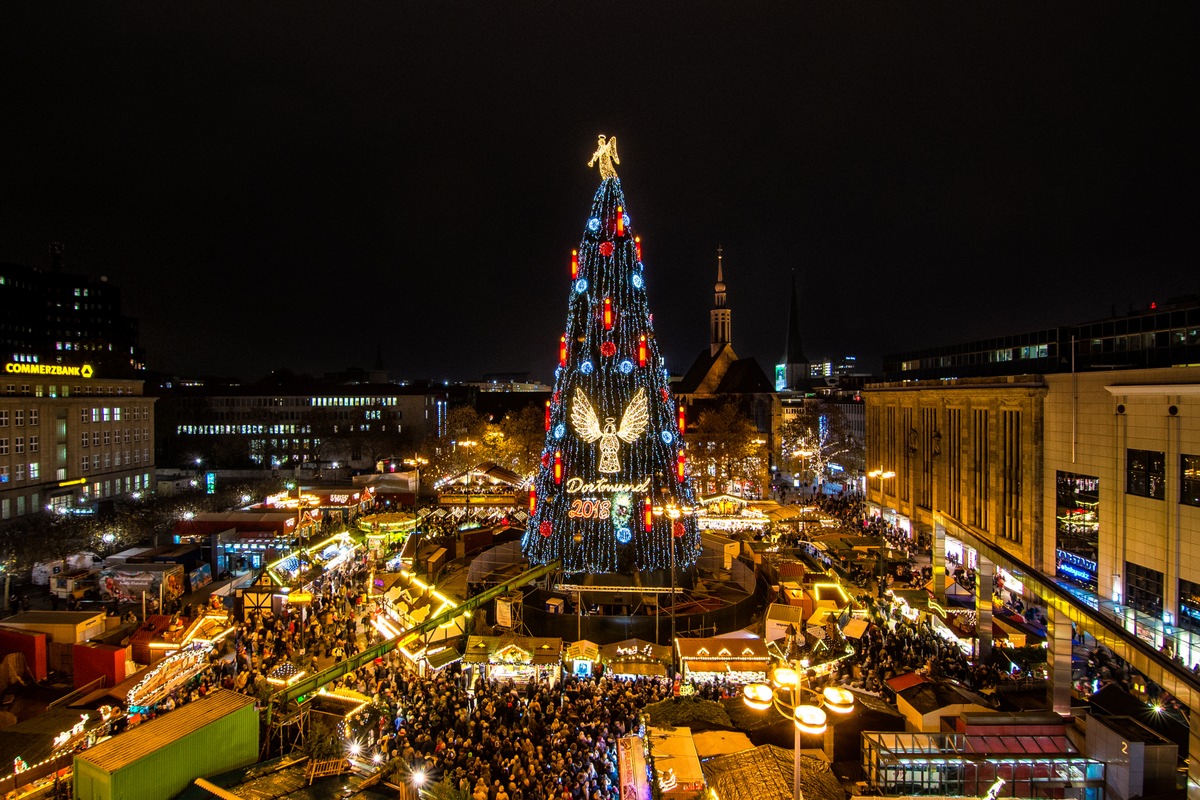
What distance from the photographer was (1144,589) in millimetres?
20406

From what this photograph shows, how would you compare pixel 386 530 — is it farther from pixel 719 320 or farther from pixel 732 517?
pixel 719 320

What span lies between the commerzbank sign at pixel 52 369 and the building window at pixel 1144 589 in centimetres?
5907

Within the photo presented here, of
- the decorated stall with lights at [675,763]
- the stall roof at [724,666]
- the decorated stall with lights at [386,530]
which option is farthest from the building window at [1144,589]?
the decorated stall with lights at [386,530]

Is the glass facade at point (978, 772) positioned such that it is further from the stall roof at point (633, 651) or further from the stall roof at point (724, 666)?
the stall roof at point (633, 651)

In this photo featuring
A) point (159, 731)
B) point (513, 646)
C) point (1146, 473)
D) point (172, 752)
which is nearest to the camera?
point (172, 752)

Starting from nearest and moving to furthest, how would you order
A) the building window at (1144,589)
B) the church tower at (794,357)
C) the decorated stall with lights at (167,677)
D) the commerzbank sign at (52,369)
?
the decorated stall with lights at (167,677) → the building window at (1144,589) → the commerzbank sign at (52,369) → the church tower at (794,357)

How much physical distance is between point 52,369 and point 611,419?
146 ft

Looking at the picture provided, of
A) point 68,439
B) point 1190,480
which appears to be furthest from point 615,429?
point 68,439

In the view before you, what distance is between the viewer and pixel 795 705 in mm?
7363

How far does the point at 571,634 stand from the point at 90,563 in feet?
70.1

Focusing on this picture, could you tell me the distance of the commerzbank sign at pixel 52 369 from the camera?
138ft

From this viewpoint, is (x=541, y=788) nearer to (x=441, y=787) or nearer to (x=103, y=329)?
(x=441, y=787)

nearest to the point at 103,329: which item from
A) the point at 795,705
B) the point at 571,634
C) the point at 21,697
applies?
the point at 21,697

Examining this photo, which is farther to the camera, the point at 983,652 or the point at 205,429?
the point at 205,429
